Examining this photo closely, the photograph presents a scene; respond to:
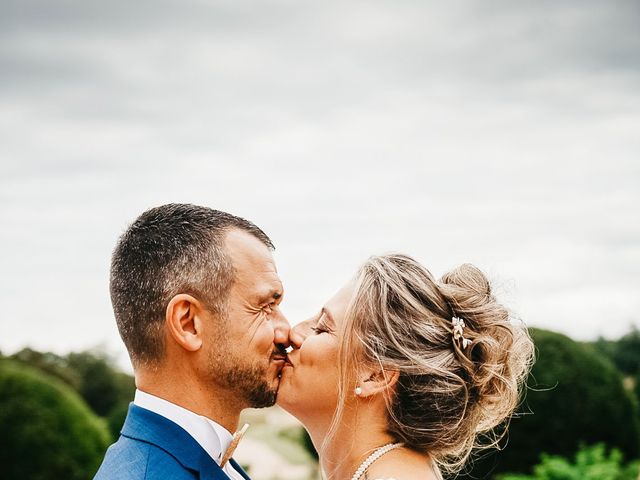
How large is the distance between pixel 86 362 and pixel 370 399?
44.4ft

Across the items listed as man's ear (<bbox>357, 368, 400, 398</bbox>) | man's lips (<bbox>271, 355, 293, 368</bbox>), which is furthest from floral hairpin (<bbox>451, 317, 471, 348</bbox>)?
man's lips (<bbox>271, 355, 293, 368</bbox>)

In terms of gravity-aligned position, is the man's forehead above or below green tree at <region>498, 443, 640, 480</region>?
above

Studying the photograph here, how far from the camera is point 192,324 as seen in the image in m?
Result: 3.33

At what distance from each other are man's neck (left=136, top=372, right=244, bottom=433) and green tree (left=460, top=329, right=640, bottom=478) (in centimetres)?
745

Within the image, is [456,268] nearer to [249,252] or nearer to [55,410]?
[249,252]

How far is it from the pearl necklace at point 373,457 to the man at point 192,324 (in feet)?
2.08

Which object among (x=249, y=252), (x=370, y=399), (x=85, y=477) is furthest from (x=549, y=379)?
(x=249, y=252)

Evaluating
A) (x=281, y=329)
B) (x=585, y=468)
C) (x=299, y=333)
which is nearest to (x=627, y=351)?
(x=585, y=468)

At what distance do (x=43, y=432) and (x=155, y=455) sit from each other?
6.88 metres

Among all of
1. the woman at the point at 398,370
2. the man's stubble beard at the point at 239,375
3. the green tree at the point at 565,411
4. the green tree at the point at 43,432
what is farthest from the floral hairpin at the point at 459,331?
the green tree at the point at 43,432

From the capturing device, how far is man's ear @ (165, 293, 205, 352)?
3.27 m

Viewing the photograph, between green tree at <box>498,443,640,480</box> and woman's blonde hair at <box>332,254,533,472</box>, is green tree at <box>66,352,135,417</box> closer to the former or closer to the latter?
green tree at <box>498,443,640,480</box>

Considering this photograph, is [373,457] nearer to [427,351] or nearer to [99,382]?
[427,351]

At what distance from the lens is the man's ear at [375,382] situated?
377 centimetres
